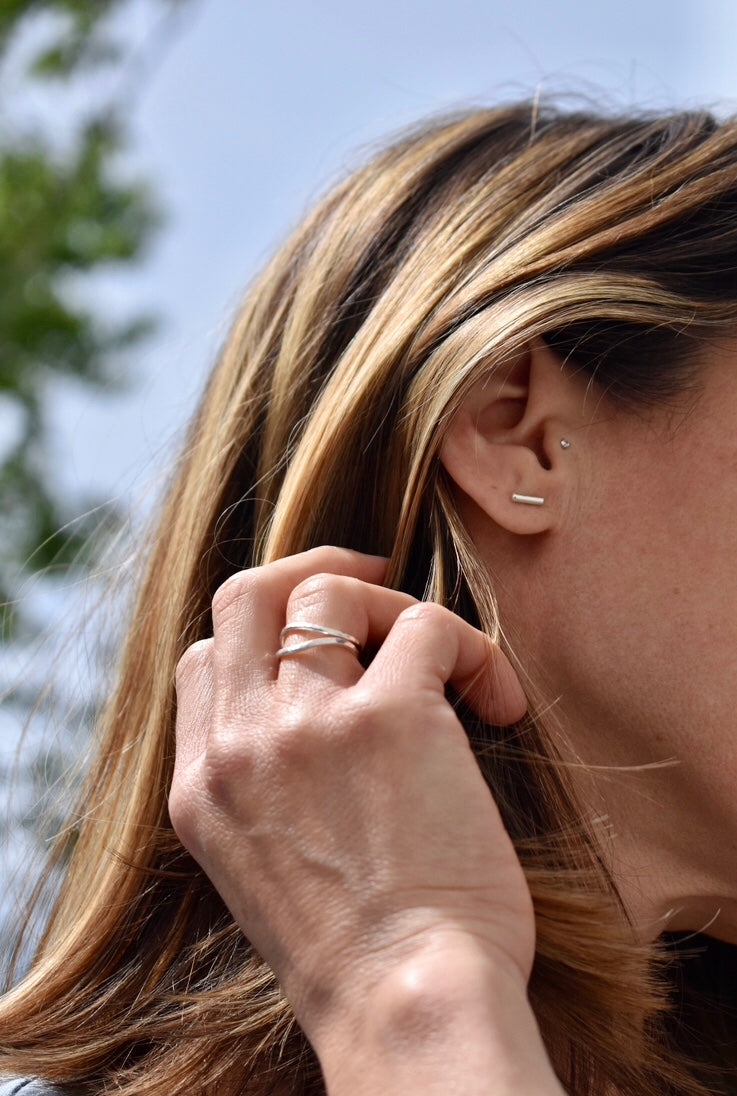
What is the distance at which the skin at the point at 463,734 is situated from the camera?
1093 mm

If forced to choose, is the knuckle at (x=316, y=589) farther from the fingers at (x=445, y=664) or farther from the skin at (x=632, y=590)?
the skin at (x=632, y=590)

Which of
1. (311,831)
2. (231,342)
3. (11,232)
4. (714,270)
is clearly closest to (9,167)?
(11,232)

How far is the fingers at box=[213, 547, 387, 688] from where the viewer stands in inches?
52.5

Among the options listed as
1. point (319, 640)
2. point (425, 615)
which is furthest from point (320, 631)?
point (425, 615)

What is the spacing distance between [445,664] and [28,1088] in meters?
0.81

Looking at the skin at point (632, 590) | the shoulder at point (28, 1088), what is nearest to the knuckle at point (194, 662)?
the skin at point (632, 590)

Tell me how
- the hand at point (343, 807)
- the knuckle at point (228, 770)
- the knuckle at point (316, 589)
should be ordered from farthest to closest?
the knuckle at point (316, 589)
the knuckle at point (228, 770)
the hand at point (343, 807)

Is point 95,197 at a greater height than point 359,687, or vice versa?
point 359,687

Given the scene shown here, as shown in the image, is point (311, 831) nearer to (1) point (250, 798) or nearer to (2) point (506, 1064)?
(1) point (250, 798)

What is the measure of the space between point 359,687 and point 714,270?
0.91 m

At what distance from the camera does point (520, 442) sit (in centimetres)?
166

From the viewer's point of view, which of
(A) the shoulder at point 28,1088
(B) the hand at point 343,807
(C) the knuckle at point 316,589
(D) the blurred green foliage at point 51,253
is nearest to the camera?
(B) the hand at point 343,807

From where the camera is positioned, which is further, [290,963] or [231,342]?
[231,342]

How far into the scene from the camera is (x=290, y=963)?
45.8 inches
